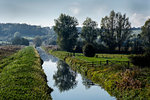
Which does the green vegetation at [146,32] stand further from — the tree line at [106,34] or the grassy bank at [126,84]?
the grassy bank at [126,84]

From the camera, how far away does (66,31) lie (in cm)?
9462

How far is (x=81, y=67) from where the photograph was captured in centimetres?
3906

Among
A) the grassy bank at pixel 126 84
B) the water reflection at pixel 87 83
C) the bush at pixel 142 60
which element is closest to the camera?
the grassy bank at pixel 126 84

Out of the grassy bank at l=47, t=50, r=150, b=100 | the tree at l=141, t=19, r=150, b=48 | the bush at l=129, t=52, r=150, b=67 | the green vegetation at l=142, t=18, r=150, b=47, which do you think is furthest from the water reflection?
the green vegetation at l=142, t=18, r=150, b=47

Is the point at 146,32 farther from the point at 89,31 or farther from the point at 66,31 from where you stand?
the point at 66,31

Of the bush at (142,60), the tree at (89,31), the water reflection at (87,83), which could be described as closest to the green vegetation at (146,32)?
the tree at (89,31)

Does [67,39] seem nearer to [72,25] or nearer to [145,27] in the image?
[72,25]

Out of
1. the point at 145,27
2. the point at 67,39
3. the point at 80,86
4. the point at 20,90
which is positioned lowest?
the point at 80,86

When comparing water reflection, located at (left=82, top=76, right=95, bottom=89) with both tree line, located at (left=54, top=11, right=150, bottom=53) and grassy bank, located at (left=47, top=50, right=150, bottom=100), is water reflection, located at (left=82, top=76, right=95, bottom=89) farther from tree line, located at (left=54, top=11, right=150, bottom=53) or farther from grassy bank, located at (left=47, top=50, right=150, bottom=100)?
tree line, located at (left=54, top=11, right=150, bottom=53)

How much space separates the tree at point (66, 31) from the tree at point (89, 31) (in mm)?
5463

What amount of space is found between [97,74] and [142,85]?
34.5 ft

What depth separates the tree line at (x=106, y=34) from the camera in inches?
3393

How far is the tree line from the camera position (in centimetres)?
8619

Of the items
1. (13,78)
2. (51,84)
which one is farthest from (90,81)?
(13,78)
